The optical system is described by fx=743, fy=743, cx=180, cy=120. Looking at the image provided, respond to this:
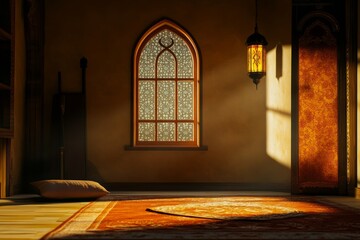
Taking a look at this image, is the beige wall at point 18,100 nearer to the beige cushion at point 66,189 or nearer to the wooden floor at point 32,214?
the wooden floor at point 32,214

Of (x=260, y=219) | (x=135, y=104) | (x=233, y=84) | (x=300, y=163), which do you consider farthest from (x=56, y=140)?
(x=260, y=219)

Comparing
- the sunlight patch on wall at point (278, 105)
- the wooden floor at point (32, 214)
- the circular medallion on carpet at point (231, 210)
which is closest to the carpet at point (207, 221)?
the circular medallion on carpet at point (231, 210)

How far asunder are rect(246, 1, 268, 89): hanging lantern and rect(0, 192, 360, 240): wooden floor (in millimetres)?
1891

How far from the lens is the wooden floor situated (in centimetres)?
520

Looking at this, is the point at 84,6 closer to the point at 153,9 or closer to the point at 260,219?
the point at 153,9

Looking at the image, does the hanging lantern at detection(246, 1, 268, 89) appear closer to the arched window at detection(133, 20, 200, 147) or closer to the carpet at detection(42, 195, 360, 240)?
the arched window at detection(133, 20, 200, 147)

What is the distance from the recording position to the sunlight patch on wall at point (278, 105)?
31.8 ft

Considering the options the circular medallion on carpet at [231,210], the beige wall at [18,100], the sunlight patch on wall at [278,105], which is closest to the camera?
the circular medallion on carpet at [231,210]

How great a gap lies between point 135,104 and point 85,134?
0.79 metres

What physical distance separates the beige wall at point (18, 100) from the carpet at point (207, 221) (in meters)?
1.56

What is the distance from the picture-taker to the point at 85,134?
985cm

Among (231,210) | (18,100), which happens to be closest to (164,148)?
(18,100)

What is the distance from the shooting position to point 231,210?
22.1 ft

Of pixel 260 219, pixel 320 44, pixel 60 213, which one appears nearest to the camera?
pixel 260 219
